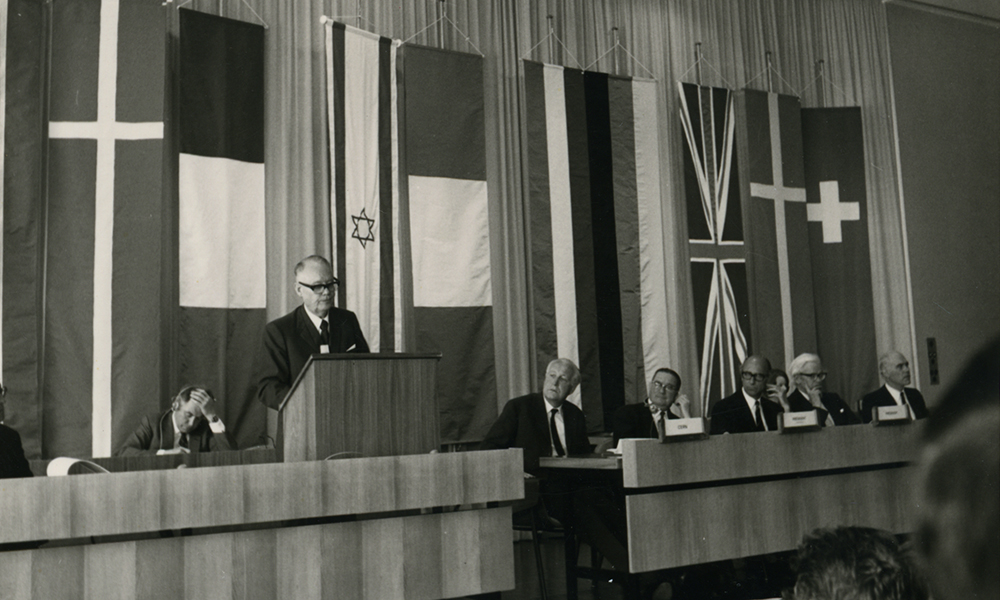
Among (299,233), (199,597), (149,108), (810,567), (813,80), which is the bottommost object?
(199,597)

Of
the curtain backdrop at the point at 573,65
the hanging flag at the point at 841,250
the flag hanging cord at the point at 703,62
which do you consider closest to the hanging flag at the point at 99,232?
the curtain backdrop at the point at 573,65

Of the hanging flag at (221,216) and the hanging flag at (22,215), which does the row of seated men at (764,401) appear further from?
the hanging flag at (22,215)

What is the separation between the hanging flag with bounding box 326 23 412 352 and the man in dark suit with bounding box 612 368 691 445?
1.56 metres

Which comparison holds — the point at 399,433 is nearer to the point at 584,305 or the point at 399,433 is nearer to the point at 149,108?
the point at 149,108

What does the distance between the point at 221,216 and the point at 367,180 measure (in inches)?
42.1

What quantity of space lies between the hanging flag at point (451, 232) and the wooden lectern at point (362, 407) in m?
3.11

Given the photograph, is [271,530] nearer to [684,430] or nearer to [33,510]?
[33,510]

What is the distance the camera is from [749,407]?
5.85m

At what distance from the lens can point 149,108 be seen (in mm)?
5410

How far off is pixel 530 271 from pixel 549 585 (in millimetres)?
2525

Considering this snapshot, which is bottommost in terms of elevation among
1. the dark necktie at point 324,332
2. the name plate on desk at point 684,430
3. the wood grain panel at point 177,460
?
the wood grain panel at point 177,460

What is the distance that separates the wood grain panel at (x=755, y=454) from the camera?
3.95 m

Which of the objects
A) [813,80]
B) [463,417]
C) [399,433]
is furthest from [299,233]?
[813,80]

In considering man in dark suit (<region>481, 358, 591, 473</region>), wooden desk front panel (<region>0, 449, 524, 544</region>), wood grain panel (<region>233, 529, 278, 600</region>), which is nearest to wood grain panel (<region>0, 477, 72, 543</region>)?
wooden desk front panel (<region>0, 449, 524, 544</region>)
